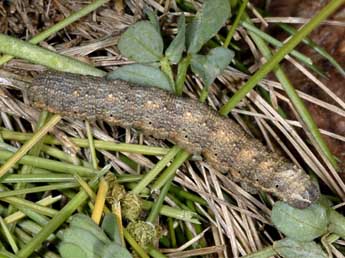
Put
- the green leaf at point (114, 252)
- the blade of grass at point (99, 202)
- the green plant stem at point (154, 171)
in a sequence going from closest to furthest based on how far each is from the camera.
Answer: the green leaf at point (114, 252)
the blade of grass at point (99, 202)
the green plant stem at point (154, 171)

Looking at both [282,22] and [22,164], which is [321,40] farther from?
[22,164]

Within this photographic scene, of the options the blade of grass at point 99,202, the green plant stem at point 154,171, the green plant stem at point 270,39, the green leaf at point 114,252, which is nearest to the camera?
the green leaf at point 114,252

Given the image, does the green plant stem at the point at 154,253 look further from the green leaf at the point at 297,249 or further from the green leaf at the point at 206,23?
the green leaf at the point at 206,23

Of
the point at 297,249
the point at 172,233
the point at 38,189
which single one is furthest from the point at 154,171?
the point at 297,249

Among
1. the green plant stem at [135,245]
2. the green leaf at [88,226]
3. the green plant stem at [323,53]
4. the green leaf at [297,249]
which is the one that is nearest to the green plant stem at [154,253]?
the green plant stem at [135,245]

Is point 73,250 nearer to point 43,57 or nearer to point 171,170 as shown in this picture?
point 171,170

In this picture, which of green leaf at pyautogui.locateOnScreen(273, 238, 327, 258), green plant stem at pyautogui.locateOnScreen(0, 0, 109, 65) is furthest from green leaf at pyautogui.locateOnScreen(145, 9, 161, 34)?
green leaf at pyautogui.locateOnScreen(273, 238, 327, 258)

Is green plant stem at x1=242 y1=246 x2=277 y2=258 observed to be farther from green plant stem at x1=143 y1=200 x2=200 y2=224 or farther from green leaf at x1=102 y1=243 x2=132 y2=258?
green leaf at x1=102 y1=243 x2=132 y2=258
